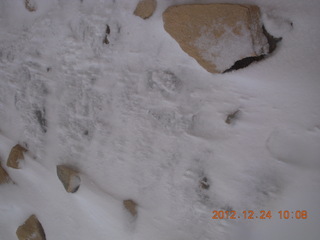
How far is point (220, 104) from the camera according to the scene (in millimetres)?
718

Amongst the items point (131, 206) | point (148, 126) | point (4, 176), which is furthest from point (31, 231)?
point (148, 126)

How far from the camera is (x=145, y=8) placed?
0.76 metres

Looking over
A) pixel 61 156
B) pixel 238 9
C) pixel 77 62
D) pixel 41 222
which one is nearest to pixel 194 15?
pixel 238 9

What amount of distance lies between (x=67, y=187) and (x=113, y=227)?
0.18 m

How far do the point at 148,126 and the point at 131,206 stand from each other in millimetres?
225

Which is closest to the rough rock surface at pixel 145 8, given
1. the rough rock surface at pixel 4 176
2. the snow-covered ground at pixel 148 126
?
the snow-covered ground at pixel 148 126

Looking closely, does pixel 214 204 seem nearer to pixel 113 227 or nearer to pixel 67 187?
pixel 113 227

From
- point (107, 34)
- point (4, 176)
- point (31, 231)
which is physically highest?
point (107, 34)

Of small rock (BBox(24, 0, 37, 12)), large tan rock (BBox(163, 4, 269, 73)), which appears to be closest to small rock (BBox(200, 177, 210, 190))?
large tan rock (BBox(163, 4, 269, 73))

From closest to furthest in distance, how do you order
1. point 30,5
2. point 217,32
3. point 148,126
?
point 217,32
point 148,126
point 30,5
